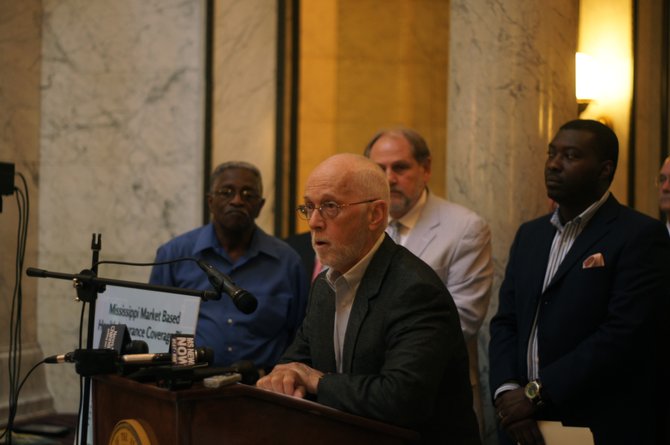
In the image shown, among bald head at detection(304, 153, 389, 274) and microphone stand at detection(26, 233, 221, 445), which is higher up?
bald head at detection(304, 153, 389, 274)

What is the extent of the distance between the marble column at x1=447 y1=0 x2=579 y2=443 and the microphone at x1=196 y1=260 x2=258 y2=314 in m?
2.70

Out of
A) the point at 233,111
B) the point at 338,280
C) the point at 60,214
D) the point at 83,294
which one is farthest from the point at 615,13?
the point at 83,294

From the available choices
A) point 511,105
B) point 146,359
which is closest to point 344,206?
point 146,359

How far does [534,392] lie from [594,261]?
1.95ft

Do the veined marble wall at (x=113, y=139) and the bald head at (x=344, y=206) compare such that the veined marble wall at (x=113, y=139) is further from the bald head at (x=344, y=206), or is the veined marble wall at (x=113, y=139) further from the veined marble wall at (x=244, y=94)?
the bald head at (x=344, y=206)

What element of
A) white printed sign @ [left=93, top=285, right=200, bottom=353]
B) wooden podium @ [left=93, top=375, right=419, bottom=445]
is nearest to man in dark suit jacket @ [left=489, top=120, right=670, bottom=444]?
wooden podium @ [left=93, top=375, right=419, bottom=445]

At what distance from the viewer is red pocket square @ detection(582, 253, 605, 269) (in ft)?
12.9

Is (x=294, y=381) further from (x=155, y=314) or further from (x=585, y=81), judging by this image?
(x=585, y=81)

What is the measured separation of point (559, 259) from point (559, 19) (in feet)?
6.96

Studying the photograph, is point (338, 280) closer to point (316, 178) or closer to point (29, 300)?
point (316, 178)

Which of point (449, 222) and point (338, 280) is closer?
point (338, 280)

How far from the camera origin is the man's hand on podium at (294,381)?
3.13 meters

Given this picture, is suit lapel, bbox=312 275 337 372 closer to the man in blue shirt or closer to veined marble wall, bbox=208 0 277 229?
the man in blue shirt

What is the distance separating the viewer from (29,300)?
22.9ft
